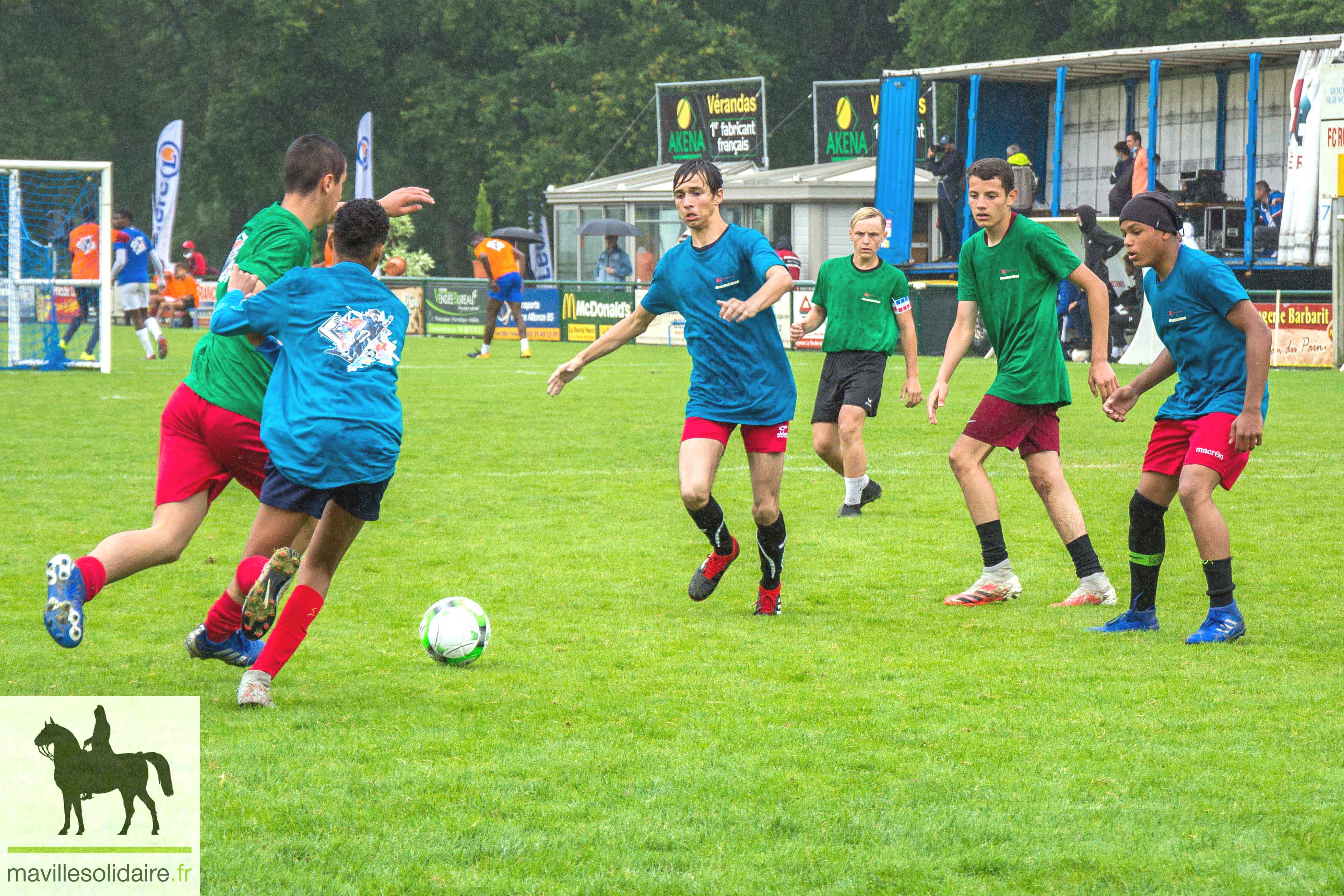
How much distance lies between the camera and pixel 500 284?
2625 centimetres

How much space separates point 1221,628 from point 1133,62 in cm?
2159

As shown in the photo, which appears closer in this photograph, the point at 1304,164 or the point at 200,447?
the point at 200,447

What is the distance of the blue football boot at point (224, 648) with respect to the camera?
18.3 feet

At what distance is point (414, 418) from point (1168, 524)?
8613 mm

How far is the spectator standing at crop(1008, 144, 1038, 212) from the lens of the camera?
82.1 feet

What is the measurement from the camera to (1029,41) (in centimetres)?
4584

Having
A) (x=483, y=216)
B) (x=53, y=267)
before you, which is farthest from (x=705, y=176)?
(x=483, y=216)

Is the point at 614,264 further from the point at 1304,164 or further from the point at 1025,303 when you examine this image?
the point at 1025,303

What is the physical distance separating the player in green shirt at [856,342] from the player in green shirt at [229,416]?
16.1 feet

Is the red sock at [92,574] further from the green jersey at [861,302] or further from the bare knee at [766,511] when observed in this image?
the green jersey at [861,302]

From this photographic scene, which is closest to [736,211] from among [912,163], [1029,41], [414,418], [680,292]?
[912,163]

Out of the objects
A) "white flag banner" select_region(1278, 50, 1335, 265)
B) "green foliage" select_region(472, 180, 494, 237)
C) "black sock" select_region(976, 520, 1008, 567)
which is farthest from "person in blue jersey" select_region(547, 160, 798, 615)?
"green foliage" select_region(472, 180, 494, 237)

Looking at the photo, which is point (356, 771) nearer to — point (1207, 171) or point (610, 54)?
point (1207, 171)

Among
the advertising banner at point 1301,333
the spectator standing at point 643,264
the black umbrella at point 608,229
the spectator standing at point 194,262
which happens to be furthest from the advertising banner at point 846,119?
the advertising banner at point 1301,333
